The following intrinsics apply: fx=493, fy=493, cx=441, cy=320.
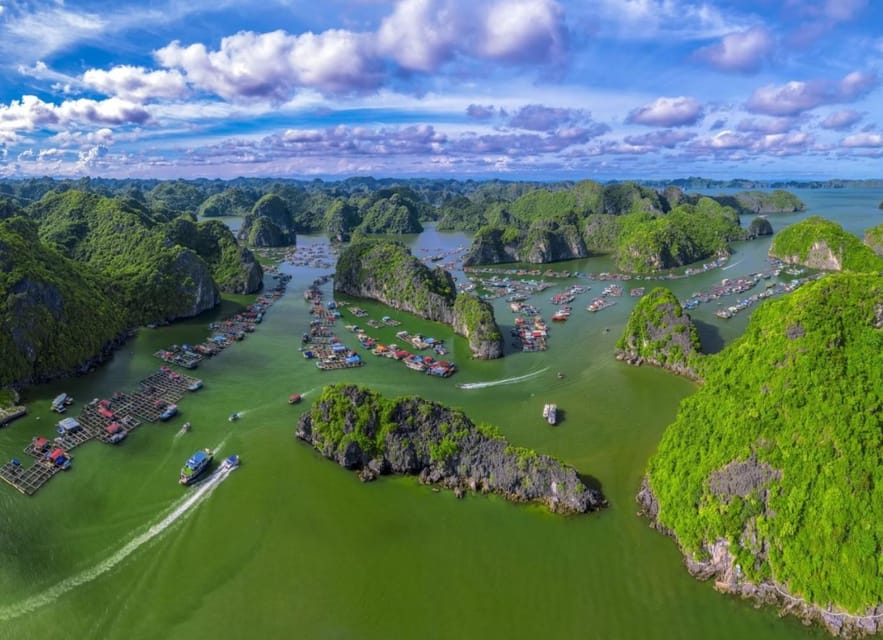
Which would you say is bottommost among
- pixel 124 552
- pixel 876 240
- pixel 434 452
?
pixel 124 552

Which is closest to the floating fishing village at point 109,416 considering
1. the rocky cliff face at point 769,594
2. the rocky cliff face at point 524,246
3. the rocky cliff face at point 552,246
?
the rocky cliff face at point 769,594

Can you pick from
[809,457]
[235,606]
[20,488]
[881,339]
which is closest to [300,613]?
[235,606]

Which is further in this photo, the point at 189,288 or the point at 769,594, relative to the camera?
the point at 189,288

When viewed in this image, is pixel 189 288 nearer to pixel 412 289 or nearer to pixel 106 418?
pixel 412 289

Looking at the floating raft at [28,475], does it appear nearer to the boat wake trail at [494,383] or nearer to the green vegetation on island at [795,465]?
the boat wake trail at [494,383]

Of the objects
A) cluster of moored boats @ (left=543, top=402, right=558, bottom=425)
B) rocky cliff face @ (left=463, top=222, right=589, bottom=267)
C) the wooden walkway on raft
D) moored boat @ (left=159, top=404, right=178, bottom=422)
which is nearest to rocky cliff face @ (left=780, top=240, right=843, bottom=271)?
rocky cliff face @ (left=463, top=222, right=589, bottom=267)

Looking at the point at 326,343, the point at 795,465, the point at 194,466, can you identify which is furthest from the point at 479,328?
the point at 795,465
